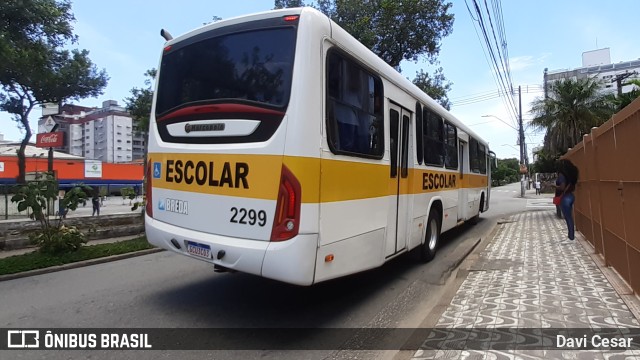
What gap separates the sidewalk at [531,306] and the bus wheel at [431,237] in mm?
715

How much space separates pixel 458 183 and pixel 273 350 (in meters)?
7.41

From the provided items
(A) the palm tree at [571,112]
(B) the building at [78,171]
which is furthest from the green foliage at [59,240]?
(B) the building at [78,171]

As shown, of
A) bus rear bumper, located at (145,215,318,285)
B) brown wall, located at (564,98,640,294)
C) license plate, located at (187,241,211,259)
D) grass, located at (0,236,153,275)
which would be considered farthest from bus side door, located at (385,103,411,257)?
grass, located at (0,236,153,275)

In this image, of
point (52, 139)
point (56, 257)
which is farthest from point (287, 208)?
point (52, 139)

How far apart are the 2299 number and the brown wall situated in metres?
3.78

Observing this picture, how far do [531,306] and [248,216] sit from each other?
10.9 ft

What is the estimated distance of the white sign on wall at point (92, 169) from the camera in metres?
48.0

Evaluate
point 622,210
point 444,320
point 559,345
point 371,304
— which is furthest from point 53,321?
point 622,210

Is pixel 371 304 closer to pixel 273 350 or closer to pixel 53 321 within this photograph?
pixel 273 350

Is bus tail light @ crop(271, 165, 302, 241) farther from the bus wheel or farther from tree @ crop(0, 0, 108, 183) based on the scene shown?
tree @ crop(0, 0, 108, 183)

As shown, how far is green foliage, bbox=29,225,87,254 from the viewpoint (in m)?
8.34

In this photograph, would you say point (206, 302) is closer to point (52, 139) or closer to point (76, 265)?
point (76, 265)

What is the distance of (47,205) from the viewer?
28.6 feet

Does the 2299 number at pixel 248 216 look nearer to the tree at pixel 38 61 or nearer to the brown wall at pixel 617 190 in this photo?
the brown wall at pixel 617 190
